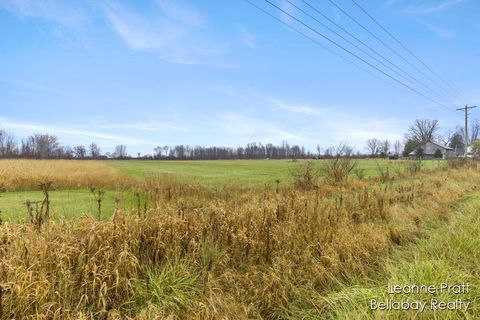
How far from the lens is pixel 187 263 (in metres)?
5.24

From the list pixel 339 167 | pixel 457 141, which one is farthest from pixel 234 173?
pixel 457 141

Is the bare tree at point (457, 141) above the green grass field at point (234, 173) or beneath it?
above

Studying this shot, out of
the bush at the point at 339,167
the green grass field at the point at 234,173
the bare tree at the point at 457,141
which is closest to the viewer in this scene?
the bush at the point at 339,167

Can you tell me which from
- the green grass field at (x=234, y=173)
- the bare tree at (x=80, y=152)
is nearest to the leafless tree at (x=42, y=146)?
the bare tree at (x=80, y=152)

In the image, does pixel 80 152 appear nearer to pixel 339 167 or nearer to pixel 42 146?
pixel 42 146

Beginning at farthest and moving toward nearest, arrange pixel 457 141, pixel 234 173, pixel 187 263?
pixel 457 141
pixel 234 173
pixel 187 263

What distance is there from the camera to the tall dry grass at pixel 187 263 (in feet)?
12.5

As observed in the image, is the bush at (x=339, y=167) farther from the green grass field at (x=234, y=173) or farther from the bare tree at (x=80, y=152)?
the bare tree at (x=80, y=152)

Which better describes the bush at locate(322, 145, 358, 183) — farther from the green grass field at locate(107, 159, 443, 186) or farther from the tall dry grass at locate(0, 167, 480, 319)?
the tall dry grass at locate(0, 167, 480, 319)

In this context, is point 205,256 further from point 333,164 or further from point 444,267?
point 333,164

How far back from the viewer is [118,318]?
3650 millimetres

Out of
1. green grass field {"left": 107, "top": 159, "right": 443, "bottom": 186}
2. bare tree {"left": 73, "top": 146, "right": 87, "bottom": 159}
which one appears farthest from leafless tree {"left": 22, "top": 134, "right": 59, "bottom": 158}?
green grass field {"left": 107, "top": 159, "right": 443, "bottom": 186}

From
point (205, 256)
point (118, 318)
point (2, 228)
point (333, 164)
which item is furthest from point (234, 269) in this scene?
point (333, 164)

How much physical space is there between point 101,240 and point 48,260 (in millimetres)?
720
